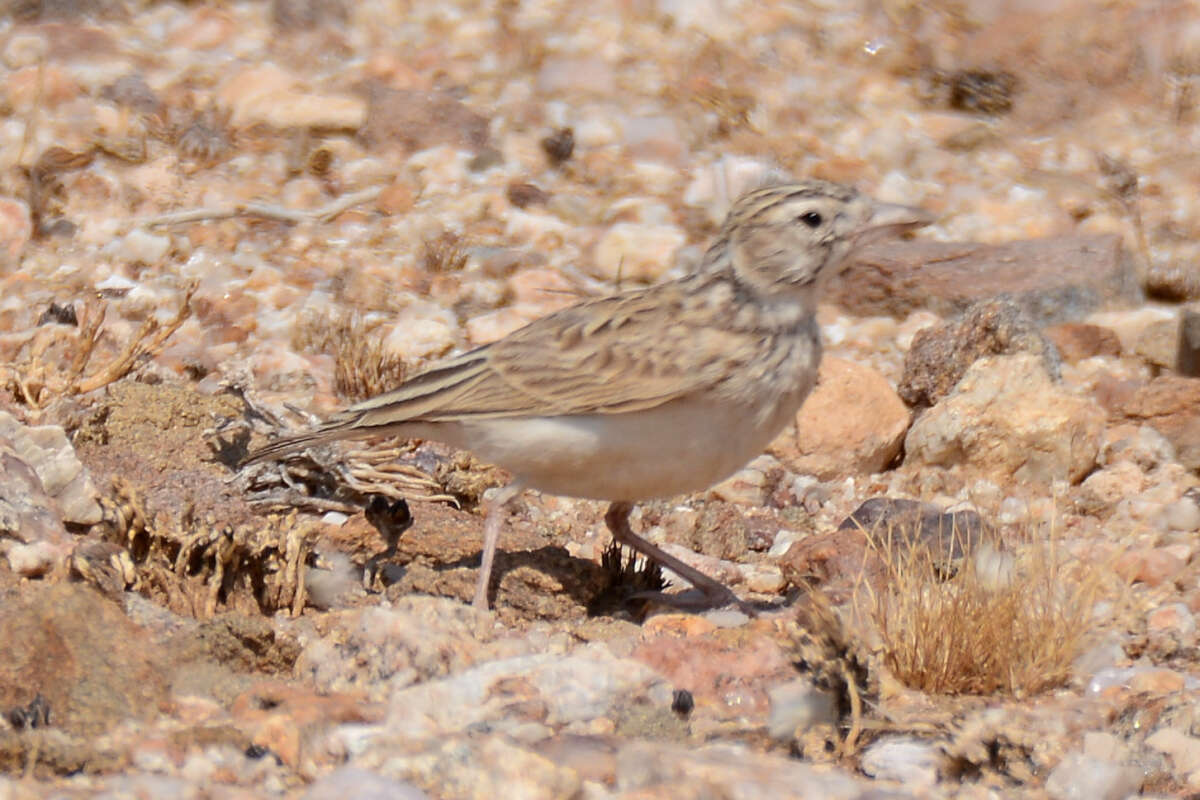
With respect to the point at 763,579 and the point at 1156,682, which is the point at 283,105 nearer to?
the point at 763,579

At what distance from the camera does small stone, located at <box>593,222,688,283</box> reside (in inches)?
328

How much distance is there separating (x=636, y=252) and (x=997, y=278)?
1936mm

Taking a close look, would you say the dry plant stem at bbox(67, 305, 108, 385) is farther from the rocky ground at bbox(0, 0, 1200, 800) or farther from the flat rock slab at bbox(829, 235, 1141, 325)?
the flat rock slab at bbox(829, 235, 1141, 325)

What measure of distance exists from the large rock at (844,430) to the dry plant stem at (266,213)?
3225 mm

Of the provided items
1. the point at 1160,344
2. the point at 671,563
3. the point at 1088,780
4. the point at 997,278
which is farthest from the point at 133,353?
the point at 1160,344

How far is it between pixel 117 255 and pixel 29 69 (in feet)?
7.80

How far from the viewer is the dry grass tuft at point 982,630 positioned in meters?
4.25

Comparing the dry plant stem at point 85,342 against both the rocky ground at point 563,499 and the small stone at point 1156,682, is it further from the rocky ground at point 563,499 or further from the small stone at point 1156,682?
the small stone at point 1156,682

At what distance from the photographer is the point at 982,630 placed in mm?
4238

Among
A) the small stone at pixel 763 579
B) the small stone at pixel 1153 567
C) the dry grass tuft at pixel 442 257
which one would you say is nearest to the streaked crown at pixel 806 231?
the small stone at pixel 763 579

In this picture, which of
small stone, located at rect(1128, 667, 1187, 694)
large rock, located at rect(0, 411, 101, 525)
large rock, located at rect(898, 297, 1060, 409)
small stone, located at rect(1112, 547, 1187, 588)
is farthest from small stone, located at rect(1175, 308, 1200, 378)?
large rock, located at rect(0, 411, 101, 525)

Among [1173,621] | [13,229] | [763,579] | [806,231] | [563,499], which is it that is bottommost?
[563,499]

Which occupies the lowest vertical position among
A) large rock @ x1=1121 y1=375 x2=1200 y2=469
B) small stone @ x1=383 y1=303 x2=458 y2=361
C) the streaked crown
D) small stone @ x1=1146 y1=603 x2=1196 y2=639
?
small stone @ x1=383 y1=303 x2=458 y2=361

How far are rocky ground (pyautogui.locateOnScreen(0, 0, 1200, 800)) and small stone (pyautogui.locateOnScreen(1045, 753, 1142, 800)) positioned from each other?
0.01 meters
